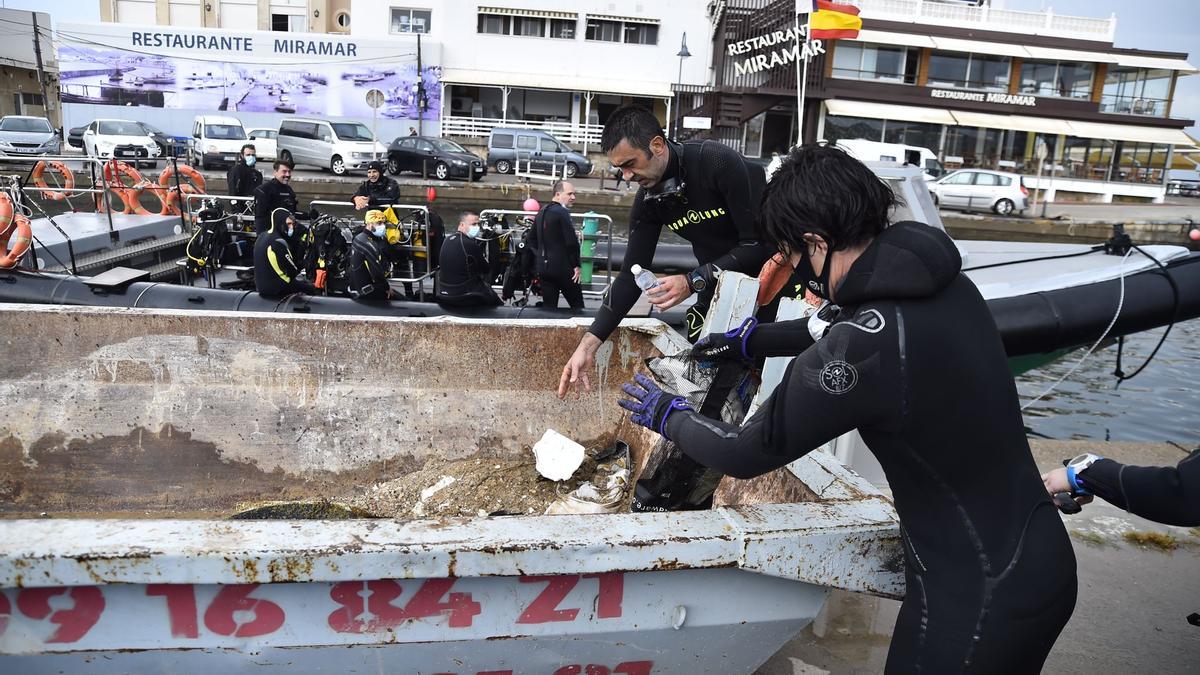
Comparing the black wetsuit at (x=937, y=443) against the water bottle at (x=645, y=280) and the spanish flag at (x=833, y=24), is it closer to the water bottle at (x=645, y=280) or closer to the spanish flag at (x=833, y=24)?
the water bottle at (x=645, y=280)

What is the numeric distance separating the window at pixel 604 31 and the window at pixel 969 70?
40.9ft

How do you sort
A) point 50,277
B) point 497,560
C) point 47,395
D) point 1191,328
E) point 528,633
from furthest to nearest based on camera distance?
point 1191,328 → point 50,277 → point 47,395 → point 528,633 → point 497,560

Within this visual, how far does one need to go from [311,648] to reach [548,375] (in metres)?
2.23

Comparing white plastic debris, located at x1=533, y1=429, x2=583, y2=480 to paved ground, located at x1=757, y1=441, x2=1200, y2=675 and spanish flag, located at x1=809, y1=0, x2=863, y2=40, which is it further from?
spanish flag, located at x1=809, y1=0, x2=863, y2=40

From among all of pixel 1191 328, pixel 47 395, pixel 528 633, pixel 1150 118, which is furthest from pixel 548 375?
pixel 1150 118

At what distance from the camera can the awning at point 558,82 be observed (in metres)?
32.5

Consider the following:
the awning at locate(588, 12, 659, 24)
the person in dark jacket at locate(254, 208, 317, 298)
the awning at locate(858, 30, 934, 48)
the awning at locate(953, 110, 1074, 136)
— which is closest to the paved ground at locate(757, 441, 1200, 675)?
the person in dark jacket at locate(254, 208, 317, 298)

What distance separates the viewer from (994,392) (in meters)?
1.77

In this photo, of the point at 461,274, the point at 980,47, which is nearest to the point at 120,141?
the point at 461,274

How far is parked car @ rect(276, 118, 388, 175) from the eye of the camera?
24.0 metres

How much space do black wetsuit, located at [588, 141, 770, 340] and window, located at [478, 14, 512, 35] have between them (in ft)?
108

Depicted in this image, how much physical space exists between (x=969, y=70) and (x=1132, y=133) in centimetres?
644

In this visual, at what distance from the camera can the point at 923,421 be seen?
173cm

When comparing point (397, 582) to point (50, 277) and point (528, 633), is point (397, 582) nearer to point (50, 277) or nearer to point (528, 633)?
point (528, 633)
